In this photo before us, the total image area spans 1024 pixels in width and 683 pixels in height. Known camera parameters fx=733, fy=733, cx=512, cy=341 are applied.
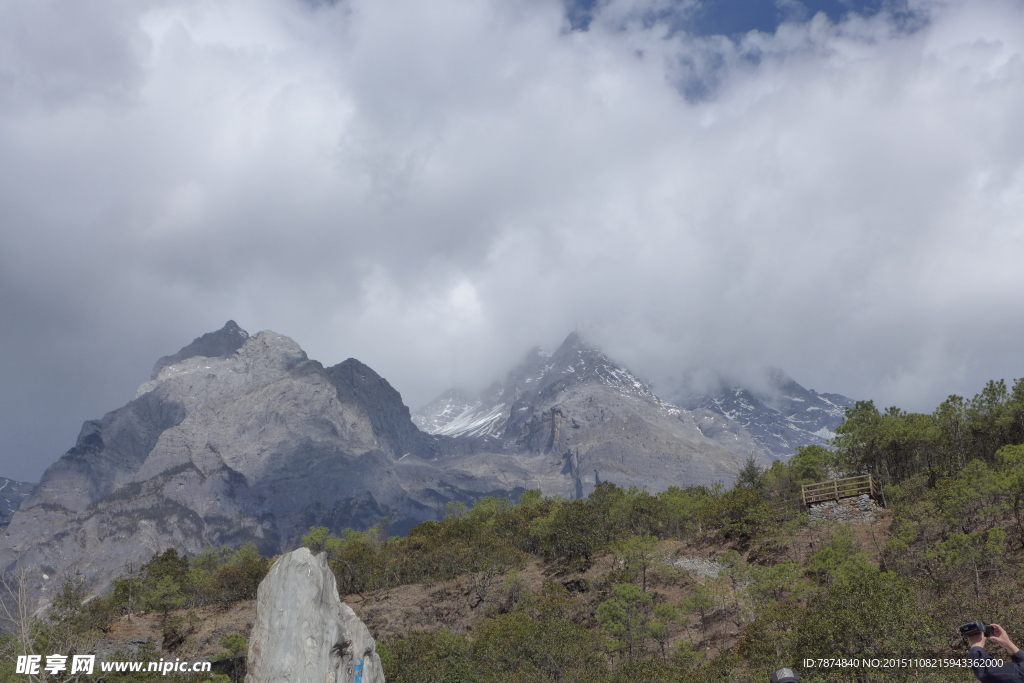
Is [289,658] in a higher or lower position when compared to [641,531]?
lower

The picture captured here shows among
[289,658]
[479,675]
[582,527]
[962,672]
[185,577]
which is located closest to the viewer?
[962,672]

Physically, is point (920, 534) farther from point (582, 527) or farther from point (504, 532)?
point (504, 532)

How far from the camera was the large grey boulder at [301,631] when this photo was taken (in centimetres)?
2562

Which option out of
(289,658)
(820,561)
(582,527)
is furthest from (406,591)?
(289,658)

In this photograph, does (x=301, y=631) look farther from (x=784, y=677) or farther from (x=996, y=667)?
(x=996, y=667)

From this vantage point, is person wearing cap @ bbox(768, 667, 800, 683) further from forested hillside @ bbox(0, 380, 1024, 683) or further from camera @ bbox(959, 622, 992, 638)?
forested hillside @ bbox(0, 380, 1024, 683)

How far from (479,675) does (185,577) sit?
57565 millimetres

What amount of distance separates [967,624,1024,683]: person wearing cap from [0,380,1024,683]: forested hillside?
14.8 meters

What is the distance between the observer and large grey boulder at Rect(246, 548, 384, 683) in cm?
2562

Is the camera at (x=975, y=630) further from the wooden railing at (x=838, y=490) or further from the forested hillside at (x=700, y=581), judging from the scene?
the wooden railing at (x=838, y=490)

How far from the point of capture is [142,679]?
41.3 meters

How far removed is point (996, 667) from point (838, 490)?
143ft

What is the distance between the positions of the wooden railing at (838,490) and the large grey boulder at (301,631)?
34.9m

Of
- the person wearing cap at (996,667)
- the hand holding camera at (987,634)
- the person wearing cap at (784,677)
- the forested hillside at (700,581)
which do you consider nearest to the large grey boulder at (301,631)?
the forested hillside at (700,581)
